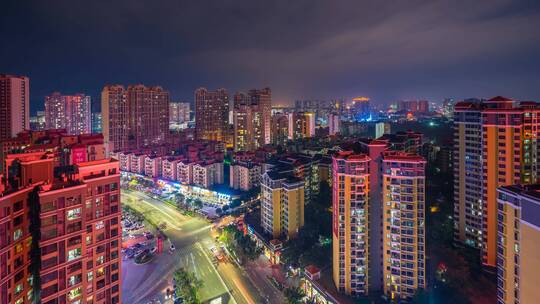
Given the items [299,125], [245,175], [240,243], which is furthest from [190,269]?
[299,125]

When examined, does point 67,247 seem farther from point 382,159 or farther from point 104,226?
point 382,159

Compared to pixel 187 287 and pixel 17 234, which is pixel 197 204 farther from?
pixel 17 234

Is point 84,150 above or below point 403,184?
above

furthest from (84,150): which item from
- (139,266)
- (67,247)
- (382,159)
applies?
(382,159)

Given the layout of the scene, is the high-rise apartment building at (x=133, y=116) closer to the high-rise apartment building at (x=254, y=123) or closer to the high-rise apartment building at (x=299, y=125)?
the high-rise apartment building at (x=254, y=123)

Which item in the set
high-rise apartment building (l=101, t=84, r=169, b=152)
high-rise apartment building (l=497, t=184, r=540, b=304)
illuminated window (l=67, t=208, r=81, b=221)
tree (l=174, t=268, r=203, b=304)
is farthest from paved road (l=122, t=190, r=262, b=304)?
high-rise apartment building (l=101, t=84, r=169, b=152)

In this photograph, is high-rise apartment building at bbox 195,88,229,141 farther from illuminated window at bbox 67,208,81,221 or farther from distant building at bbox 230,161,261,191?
illuminated window at bbox 67,208,81,221

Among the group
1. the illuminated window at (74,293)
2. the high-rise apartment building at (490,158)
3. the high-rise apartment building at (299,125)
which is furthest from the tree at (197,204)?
the high-rise apartment building at (299,125)
